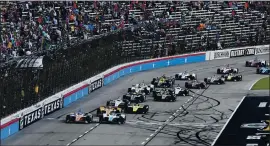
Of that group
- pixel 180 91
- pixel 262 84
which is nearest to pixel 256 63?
pixel 262 84

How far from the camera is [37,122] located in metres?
46.8

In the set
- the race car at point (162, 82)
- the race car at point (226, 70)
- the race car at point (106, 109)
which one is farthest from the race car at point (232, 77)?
the race car at point (106, 109)

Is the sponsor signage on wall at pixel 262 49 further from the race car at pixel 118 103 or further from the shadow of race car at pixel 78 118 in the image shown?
the shadow of race car at pixel 78 118

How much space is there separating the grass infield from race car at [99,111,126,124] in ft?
57.2

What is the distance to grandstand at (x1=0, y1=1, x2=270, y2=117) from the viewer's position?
154 ft

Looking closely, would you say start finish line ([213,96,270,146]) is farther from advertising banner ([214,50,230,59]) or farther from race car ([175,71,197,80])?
advertising banner ([214,50,230,59])

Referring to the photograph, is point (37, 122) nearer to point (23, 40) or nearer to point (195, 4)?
point (23, 40)

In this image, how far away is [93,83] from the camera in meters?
58.5

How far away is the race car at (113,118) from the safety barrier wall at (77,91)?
3.65 meters

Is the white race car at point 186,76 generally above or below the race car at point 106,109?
below

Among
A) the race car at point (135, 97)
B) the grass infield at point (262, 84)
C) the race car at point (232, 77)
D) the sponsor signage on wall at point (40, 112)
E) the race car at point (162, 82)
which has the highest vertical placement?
the sponsor signage on wall at point (40, 112)

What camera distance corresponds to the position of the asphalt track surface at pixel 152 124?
4244cm

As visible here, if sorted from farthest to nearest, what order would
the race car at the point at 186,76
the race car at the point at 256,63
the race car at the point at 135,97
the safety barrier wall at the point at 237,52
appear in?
the safety barrier wall at the point at 237,52
the race car at the point at 256,63
the race car at the point at 186,76
the race car at the point at 135,97

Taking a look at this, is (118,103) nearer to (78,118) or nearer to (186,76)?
(78,118)
